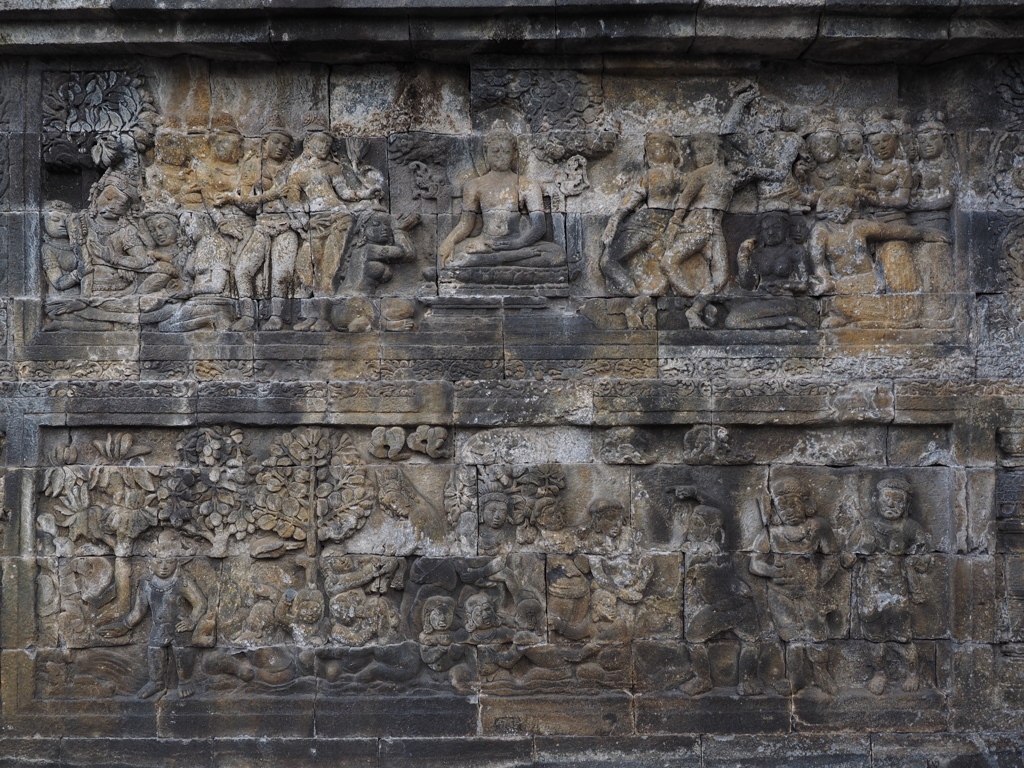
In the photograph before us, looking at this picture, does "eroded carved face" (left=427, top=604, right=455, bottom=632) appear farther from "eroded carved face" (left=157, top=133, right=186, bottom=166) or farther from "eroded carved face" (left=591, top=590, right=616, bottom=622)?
"eroded carved face" (left=157, top=133, right=186, bottom=166)

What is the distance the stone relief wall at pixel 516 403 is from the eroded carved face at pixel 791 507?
24mm

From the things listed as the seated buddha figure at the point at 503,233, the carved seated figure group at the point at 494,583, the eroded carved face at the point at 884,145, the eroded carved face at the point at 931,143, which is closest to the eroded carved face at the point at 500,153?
the seated buddha figure at the point at 503,233

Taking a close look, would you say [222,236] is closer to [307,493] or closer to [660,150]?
[307,493]

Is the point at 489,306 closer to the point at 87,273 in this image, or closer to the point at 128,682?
the point at 87,273

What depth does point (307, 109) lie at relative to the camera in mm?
6375

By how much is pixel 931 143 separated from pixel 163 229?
17.6 ft

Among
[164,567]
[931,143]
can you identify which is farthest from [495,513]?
[931,143]

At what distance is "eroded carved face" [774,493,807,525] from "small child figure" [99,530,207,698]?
397cm

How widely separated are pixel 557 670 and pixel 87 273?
4231mm

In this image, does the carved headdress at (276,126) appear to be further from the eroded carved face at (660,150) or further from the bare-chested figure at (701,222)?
the bare-chested figure at (701,222)

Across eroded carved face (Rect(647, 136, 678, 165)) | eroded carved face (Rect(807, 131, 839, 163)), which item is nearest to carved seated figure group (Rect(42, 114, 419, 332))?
eroded carved face (Rect(647, 136, 678, 165))

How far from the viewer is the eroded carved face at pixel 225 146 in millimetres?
6312

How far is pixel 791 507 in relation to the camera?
6.09 metres

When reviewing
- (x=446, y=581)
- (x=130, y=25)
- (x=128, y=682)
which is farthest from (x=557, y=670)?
(x=130, y=25)
